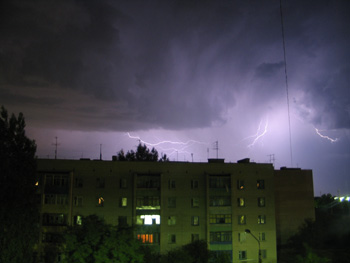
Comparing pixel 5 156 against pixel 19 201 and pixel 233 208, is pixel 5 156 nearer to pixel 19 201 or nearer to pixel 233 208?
pixel 19 201

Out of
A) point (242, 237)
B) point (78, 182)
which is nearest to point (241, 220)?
point (242, 237)

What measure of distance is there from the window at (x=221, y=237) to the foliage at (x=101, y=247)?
2142 centimetres

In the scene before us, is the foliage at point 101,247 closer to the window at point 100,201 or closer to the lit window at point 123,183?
the window at point 100,201

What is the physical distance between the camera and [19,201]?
27.2m

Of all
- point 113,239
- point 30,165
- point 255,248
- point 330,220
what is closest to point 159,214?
point 255,248

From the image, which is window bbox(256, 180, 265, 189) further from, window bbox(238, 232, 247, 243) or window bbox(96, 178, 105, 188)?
window bbox(96, 178, 105, 188)

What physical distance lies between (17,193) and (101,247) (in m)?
9.78

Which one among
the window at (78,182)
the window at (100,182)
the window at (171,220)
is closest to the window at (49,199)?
the window at (78,182)

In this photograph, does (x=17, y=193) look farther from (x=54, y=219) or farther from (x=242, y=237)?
(x=242, y=237)

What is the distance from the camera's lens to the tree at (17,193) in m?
25.8

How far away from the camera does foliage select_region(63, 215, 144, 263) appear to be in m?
21.6

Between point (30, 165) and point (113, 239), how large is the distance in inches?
442

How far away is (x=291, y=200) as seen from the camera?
54.7 meters

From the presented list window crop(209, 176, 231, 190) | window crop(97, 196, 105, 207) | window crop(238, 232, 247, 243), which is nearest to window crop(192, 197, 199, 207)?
window crop(209, 176, 231, 190)
